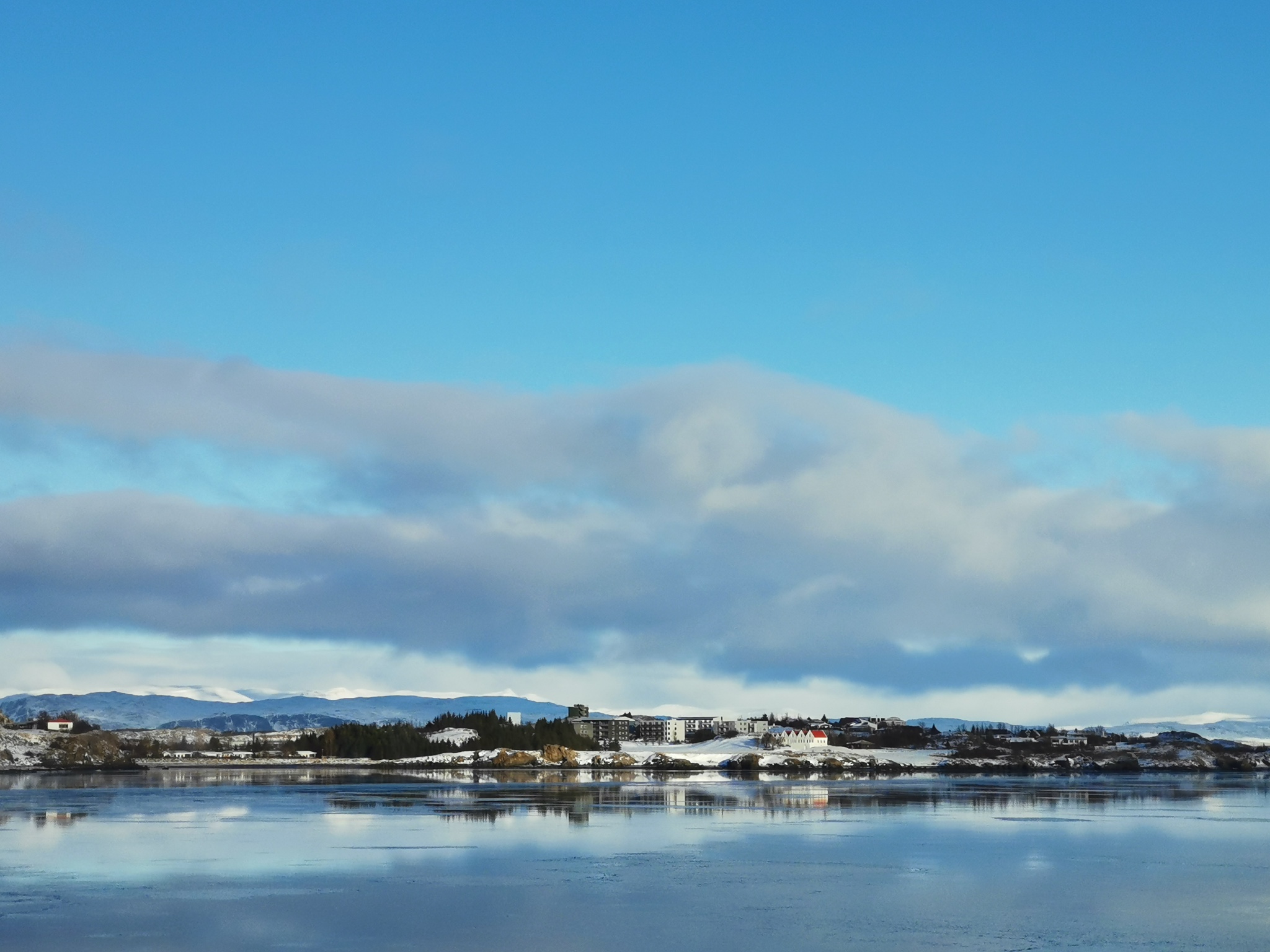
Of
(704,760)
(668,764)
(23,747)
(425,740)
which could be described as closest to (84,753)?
(23,747)

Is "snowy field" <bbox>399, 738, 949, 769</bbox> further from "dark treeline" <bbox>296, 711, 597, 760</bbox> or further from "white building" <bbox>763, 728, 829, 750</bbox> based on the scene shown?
"white building" <bbox>763, 728, 829, 750</bbox>

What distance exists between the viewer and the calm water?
73.9 ft

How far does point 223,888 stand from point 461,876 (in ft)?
17.4

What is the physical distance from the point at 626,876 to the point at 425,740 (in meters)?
148

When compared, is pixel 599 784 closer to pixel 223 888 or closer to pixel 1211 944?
pixel 223 888

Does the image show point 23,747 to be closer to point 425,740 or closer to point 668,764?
point 425,740

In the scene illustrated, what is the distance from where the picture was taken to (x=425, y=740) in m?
173

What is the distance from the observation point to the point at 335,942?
70.7 ft

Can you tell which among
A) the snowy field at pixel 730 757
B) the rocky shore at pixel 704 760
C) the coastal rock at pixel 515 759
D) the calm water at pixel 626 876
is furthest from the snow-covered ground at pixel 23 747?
the calm water at pixel 626 876

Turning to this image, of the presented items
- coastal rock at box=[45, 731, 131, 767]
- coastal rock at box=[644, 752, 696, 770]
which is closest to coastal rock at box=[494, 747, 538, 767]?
coastal rock at box=[644, 752, 696, 770]

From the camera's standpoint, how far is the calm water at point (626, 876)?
22531 mm

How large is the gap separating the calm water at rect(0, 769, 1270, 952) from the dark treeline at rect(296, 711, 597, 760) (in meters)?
108

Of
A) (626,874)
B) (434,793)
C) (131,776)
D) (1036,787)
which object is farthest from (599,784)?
(626,874)

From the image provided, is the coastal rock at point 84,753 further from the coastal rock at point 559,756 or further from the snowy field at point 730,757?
the coastal rock at point 559,756
